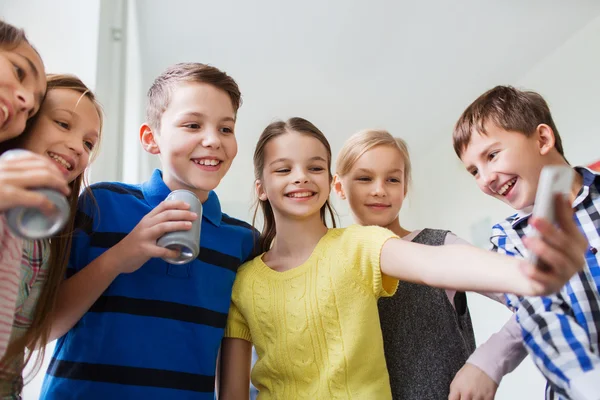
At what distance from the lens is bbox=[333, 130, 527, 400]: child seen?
92 centimetres

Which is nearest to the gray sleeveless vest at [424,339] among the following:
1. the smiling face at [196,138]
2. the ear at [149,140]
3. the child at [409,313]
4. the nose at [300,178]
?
the child at [409,313]

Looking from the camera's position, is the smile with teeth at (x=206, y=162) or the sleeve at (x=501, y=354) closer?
the sleeve at (x=501, y=354)

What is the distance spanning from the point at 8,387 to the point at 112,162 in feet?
2.73

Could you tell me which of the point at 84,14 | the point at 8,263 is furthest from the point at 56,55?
the point at 8,263

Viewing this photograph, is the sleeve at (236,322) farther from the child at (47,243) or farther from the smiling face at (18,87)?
the smiling face at (18,87)

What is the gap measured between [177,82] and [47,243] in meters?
0.39

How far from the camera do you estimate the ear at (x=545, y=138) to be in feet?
3.03

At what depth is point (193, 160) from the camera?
0.90 metres

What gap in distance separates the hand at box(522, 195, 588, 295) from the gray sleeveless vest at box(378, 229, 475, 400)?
482 mm

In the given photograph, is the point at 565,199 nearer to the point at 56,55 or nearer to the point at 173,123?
the point at 173,123

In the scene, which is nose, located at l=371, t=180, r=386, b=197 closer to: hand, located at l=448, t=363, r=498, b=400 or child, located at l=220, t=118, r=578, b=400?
child, located at l=220, t=118, r=578, b=400

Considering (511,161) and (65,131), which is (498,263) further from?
(65,131)

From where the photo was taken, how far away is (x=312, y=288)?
0.83 meters

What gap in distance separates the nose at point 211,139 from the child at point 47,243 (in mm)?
185
